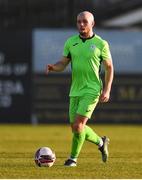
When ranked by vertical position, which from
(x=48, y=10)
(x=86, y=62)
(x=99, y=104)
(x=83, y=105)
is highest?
(x=86, y=62)

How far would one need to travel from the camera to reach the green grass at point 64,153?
11867 mm

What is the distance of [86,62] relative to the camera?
1288 centimetres

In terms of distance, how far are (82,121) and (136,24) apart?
18.5 meters

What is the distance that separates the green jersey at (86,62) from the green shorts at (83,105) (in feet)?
0.25

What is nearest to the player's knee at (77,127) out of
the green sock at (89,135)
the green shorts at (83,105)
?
the green shorts at (83,105)

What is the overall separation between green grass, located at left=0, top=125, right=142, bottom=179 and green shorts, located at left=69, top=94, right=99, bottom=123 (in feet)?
2.66

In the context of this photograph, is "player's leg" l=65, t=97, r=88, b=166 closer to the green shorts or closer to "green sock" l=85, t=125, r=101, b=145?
the green shorts

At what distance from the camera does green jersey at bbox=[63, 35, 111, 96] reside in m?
12.9

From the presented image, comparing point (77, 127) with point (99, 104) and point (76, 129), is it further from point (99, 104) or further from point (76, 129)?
point (99, 104)

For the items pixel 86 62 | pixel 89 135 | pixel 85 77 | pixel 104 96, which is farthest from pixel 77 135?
pixel 86 62

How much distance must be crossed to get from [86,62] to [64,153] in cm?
353

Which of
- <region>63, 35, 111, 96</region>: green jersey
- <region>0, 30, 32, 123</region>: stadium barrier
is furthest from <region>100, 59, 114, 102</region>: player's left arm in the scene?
<region>0, 30, 32, 123</region>: stadium barrier

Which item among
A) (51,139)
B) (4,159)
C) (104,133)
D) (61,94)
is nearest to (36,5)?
(61,94)

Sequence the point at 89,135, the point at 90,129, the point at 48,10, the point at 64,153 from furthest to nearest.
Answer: the point at 48,10 < the point at 64,153 < the point at 90,129 < the point at 89,135
